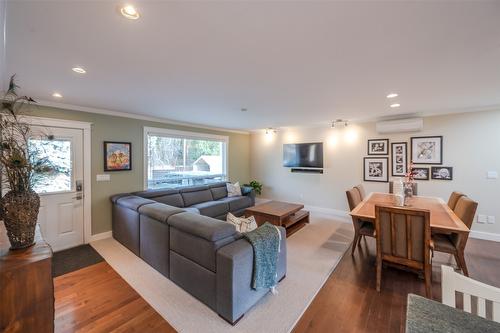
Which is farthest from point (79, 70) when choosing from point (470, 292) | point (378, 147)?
point (378, 147)

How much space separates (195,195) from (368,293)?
12.1 ft

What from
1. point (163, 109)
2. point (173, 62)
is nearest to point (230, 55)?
point (173, 62)

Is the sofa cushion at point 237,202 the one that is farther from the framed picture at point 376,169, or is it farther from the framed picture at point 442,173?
the framed picture at point 442,173

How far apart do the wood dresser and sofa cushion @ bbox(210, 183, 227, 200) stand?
3964mm

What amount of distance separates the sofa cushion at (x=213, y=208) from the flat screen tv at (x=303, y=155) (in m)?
2.38

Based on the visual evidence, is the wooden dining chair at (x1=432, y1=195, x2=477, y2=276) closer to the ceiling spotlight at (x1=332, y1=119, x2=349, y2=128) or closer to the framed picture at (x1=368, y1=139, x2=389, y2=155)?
the framed picture at (x1=368, y1=139, x2=389, y2=155)

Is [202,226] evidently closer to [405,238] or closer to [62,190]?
[405,238]

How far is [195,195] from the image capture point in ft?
15.9

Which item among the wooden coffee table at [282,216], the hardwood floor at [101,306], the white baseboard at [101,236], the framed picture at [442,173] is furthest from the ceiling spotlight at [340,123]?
the white baseboard at [101,236]

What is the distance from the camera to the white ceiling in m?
1.30

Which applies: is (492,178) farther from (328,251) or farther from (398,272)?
(328,251)

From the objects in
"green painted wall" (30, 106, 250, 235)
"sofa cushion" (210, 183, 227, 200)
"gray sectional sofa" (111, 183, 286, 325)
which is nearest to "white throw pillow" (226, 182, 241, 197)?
"sofa cushion" (210, 183, 227, 200)

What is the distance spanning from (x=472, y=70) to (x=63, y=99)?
5.25 metres

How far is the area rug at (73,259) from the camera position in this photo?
2783 mm
